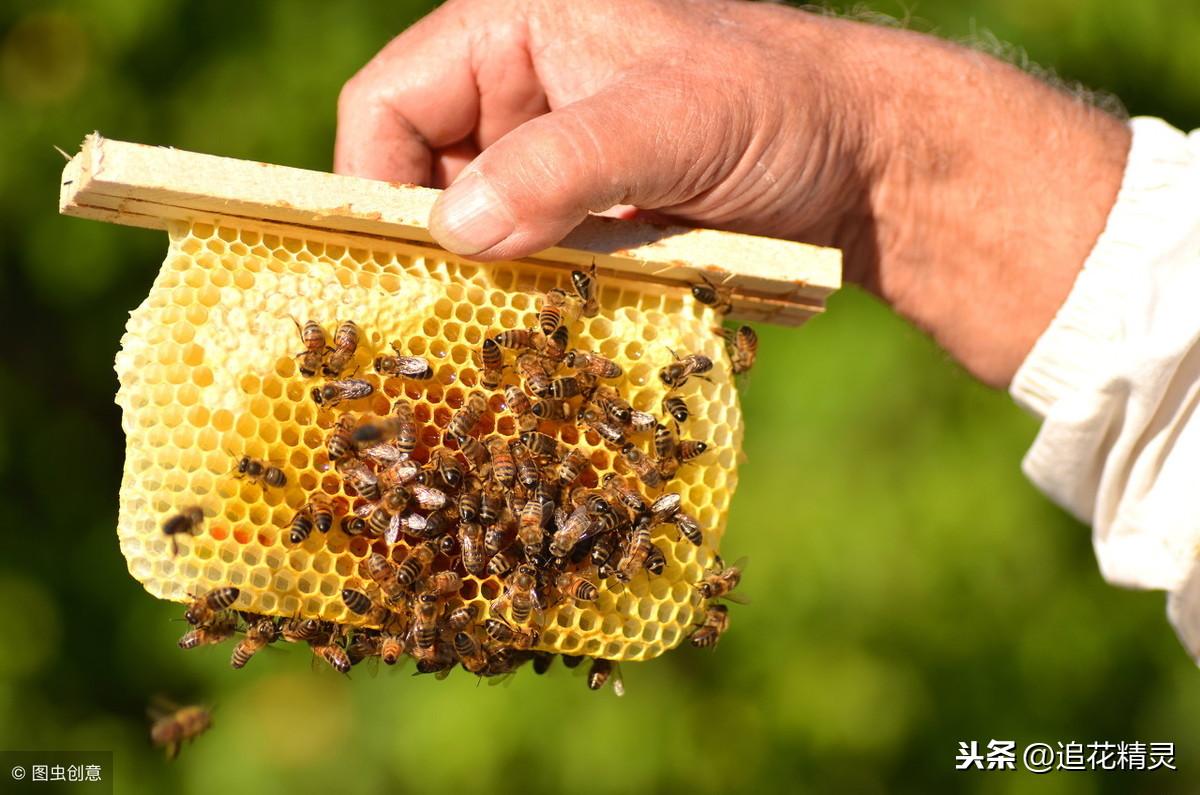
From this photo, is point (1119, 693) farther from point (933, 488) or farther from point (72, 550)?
point (72, 550)

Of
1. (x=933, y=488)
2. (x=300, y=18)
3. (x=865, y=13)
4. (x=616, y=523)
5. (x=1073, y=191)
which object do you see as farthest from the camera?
(x=300, y=18)

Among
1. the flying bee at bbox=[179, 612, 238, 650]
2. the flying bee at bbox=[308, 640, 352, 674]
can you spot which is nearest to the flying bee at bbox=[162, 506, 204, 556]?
the flying bee at bbox=[179, 612, 238, 650]

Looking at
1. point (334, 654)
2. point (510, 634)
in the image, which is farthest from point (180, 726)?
point (510, 634)

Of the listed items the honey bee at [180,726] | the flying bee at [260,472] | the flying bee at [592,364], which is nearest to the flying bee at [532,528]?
the flying bee at [592,364]

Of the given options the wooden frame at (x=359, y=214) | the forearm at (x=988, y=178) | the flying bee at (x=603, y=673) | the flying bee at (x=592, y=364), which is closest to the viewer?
the wooden frame at (x=359, y=214)

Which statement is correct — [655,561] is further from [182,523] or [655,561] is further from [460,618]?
[182,523]

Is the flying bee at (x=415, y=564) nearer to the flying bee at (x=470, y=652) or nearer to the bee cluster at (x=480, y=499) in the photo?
the bee cluster at (x=480, y=499)

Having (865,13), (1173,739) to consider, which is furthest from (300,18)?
(1173,739)

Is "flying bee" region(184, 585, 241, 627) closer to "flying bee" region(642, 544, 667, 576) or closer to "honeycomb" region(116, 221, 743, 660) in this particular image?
Result: "honeycomb" region(116, 221, 743, 660)
